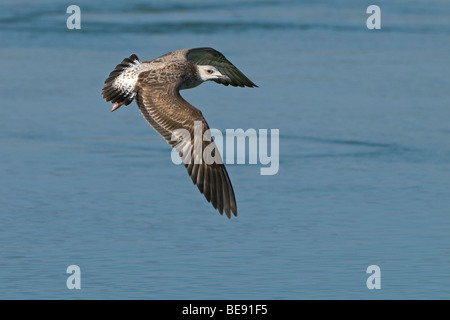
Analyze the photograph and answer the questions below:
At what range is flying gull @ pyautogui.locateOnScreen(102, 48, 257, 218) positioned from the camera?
8859 millimetres

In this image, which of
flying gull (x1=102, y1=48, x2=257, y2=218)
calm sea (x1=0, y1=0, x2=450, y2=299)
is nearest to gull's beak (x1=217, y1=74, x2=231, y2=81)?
flying gull (x1=102, y1=48, x2=257, y2=218)

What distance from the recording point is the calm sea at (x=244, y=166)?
28.4ft

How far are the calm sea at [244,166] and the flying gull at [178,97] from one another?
65 centimetres

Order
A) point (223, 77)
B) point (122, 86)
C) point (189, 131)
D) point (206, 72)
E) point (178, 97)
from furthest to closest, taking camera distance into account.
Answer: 1. point (223, 77)
2. point (206, 72)
3. point (122, 86)
4. point (178, 97)
5. point (189, 131)

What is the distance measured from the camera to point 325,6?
20953 millimetres

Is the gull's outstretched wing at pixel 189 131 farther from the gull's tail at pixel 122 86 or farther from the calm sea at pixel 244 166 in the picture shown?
the calm sea at pixel 244 166

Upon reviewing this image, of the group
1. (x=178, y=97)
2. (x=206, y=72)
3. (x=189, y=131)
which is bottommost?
(x=189, y=131)

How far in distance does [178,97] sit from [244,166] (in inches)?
111

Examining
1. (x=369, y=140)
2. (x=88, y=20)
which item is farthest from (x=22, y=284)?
(x=88, y=20)

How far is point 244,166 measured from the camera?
12039 millimetres

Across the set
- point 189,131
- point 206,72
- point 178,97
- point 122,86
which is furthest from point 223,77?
point 189,131

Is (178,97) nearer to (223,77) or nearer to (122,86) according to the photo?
(122,86)
